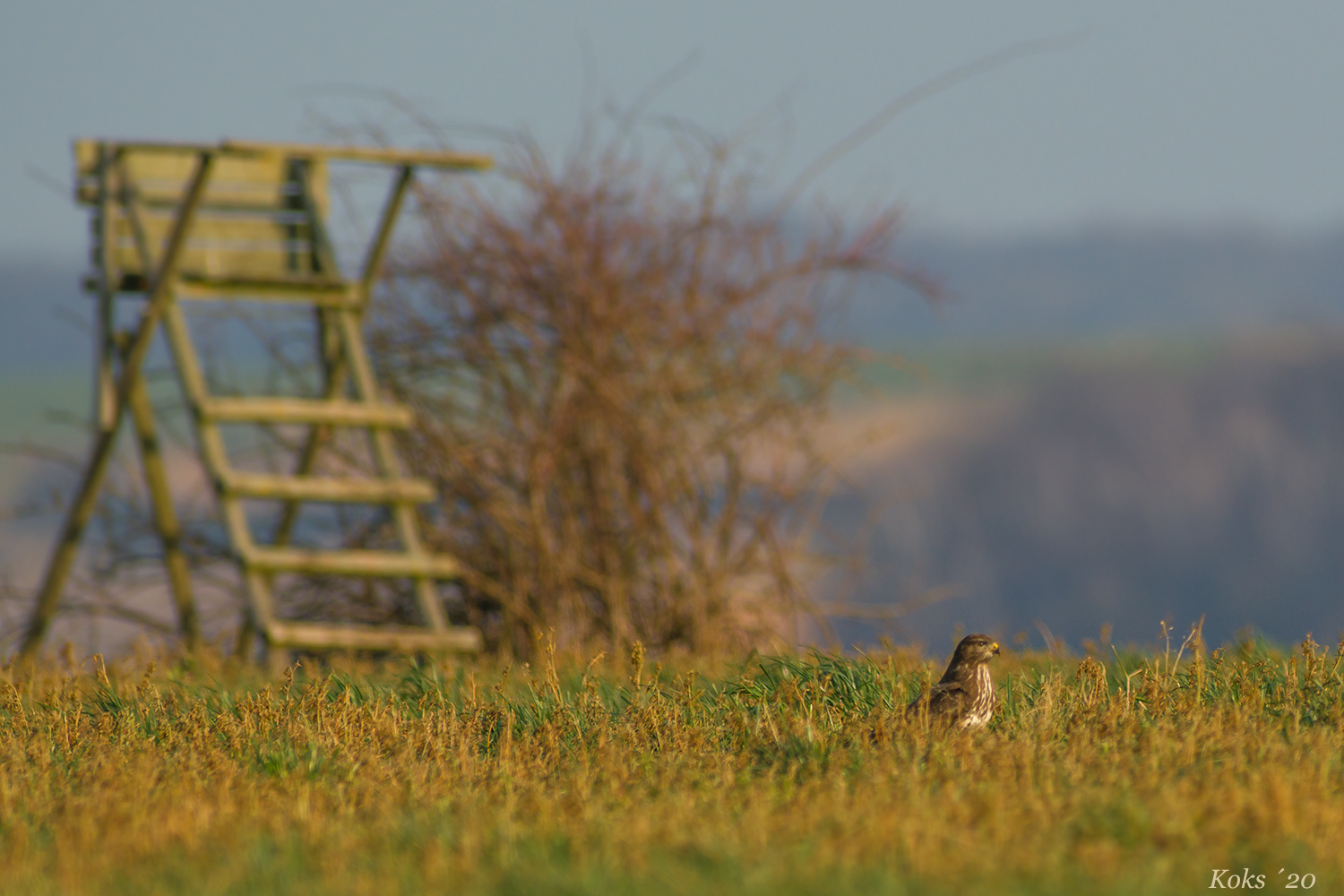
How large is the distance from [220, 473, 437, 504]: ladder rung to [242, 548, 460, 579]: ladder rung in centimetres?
27

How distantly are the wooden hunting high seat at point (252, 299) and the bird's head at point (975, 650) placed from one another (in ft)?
11.4

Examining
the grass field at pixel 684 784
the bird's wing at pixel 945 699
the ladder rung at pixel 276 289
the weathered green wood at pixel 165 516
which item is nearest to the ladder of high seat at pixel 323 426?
the ladder rung at pixel 276 289

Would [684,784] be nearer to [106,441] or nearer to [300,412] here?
[300,412]

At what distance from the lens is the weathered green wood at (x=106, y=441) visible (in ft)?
24.9

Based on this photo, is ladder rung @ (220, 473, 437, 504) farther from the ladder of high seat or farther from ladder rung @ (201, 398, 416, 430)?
ladder rung @ (201, 398, 416, 430)

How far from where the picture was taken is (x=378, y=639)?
7.57 metres

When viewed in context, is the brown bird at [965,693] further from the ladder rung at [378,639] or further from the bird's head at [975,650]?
the ladder rung at [378,639]

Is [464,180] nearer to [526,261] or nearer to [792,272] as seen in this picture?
[526,261]

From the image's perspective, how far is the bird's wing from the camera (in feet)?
15.0

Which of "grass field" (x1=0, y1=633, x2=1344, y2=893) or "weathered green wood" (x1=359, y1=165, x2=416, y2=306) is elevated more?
A: "weathered green wood" (x1=359, y1=165, x2=416, y2=306)

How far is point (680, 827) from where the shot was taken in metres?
3.43

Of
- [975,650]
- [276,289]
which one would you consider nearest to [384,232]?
[276,289]

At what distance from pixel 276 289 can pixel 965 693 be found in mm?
4820

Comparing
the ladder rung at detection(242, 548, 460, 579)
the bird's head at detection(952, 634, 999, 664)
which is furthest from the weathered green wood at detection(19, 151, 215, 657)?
the bird's head at detection(952, 634, 999, 664)
